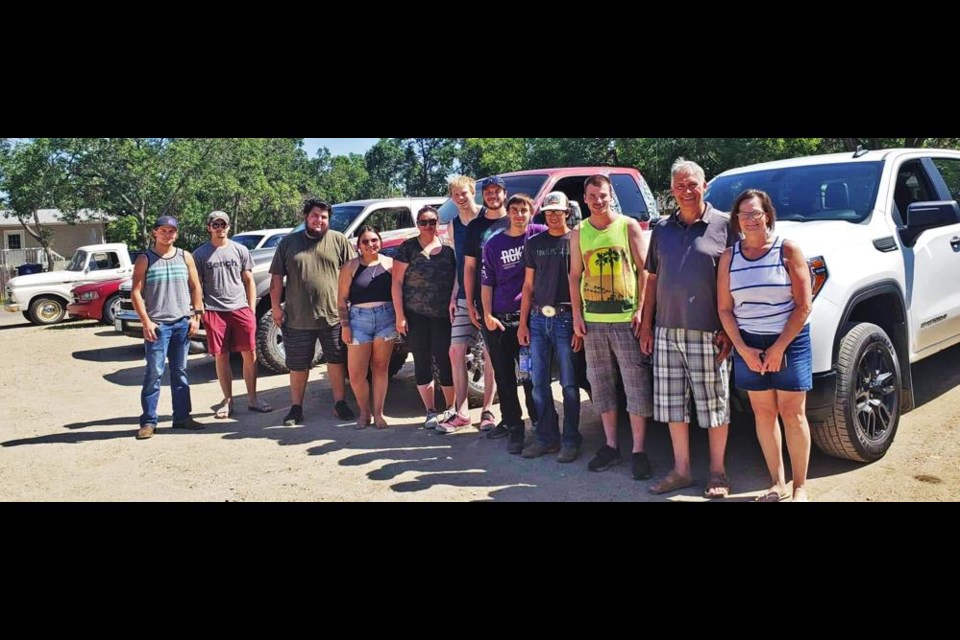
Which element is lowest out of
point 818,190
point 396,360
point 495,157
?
point 396,360

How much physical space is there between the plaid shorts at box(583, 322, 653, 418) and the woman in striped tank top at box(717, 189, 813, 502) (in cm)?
71

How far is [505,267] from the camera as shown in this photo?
5.41 meters

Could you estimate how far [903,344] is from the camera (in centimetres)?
495

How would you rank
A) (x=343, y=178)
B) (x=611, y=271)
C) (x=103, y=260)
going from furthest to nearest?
(x=343, y=178)
(x=103, y=260)
(x=611, y=271)

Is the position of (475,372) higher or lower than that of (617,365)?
lower

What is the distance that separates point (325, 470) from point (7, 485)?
2308 millimetres

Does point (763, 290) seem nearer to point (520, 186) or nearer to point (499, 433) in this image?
point (499, 433)

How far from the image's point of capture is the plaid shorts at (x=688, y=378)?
170 inches

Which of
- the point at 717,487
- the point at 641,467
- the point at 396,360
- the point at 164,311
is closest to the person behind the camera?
the point at 717,487

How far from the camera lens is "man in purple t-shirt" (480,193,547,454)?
5375mm

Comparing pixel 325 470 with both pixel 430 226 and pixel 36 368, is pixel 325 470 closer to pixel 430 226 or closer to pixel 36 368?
pixel 430 226

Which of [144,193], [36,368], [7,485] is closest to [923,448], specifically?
[7,485]

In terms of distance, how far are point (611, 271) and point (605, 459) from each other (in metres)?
1.32

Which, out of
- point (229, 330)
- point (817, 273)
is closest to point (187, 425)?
point (229, 330)
